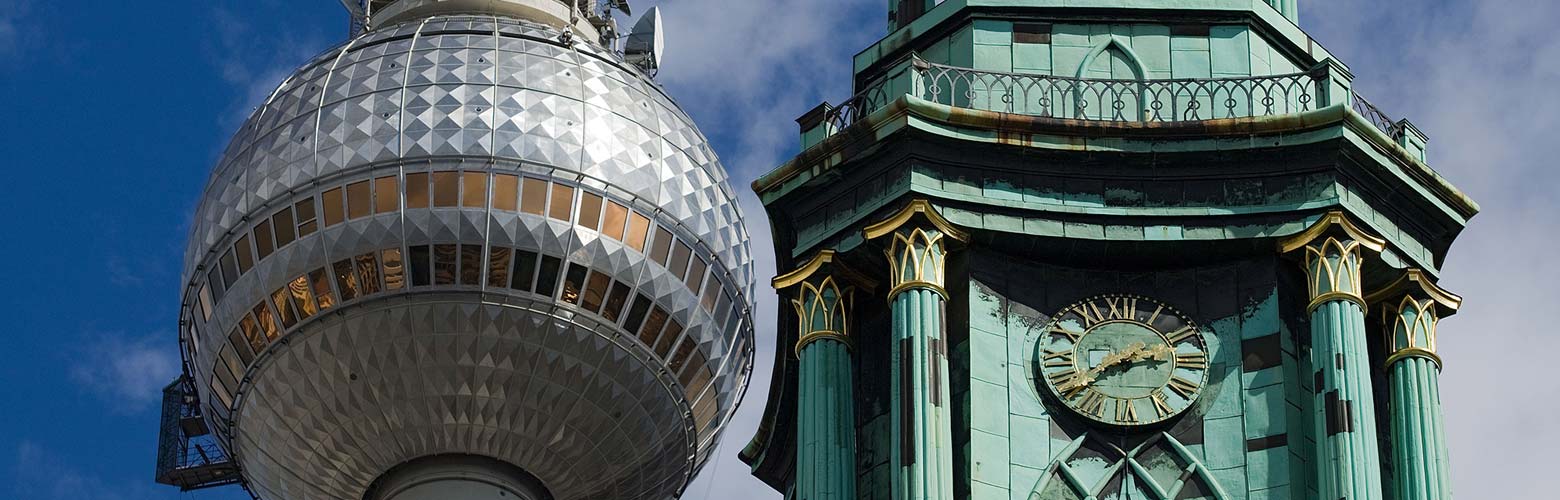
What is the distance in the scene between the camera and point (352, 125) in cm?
9638

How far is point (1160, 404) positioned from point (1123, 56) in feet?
23.2

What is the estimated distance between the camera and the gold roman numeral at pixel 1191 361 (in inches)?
1875

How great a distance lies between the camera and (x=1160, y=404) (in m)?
47.3

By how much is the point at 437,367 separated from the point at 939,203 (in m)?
48.9

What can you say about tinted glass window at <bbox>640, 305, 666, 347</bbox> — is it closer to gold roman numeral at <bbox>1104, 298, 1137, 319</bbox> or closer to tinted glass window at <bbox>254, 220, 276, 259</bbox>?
tinted glass window at <bbox>254, 220, 276, 259</bbox>

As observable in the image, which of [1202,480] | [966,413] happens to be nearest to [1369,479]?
[1202,480]

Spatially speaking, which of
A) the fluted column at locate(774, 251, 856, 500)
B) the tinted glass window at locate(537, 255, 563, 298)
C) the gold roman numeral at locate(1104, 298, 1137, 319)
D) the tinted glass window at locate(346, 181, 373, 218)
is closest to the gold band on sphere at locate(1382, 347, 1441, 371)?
the gold roman numeral at locate(1104, 298, 1137, 319)

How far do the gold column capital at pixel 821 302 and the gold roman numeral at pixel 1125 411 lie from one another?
4461mm

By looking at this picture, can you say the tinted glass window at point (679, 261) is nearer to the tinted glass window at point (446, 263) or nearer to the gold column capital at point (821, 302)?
the tinted glass window at point (446, 263)

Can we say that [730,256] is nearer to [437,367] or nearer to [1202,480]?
[437,367]

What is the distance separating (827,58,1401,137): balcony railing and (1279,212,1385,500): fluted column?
284 cm

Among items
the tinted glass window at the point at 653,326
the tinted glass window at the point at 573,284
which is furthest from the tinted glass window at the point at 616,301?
the tinted glass window at the point at 653,326

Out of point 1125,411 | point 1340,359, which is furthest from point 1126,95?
point 1340,359

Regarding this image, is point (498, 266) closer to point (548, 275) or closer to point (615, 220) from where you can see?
point (548, 275)
